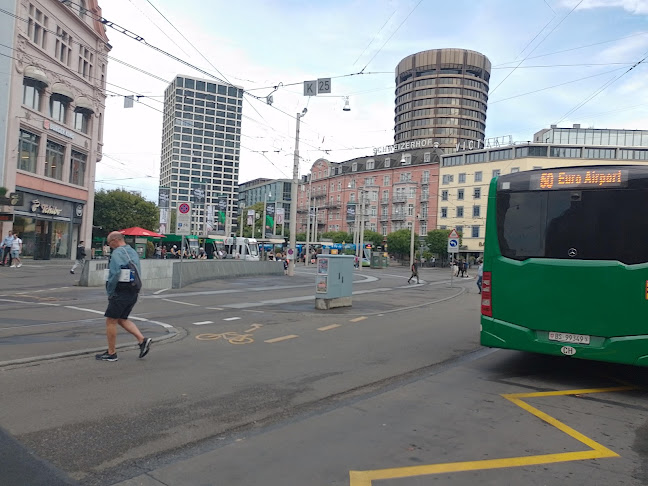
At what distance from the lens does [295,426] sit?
500cm

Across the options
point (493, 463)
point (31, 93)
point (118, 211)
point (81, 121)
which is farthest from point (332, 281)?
point (118, 211)

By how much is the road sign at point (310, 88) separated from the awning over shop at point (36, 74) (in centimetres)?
2056

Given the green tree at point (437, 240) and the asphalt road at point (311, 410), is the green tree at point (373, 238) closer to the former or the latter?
the green tree at point (437, 240)

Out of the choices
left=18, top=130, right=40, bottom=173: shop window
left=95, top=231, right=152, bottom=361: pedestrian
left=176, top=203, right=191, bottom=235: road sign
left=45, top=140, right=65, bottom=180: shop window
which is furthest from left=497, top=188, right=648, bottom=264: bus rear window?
left=45, top=140, right=65, bottom=180: shop window

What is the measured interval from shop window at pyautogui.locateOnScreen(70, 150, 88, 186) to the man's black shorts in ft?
118

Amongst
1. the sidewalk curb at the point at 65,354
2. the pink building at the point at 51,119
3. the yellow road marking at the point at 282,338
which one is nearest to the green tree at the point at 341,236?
the pink building at the point at 51,119

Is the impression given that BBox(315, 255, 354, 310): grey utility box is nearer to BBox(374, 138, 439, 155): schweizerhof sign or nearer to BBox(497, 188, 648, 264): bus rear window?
BBox(497, 188, 648, 264): bus rear window

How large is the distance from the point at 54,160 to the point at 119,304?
1349 inches

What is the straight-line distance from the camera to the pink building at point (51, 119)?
3134 cm

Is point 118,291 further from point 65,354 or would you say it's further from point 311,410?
point 311,410

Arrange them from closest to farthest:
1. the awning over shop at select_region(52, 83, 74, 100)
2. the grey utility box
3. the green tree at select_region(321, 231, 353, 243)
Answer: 1. the grey utility box
2. the awning over shop at select_region(52, 83, 74, 100)
3. the green tree at select_region(321, 231, 353, 243)

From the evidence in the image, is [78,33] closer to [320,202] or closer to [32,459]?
[32,459]

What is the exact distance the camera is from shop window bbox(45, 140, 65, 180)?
3591 centimetres

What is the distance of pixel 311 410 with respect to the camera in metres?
5.56
